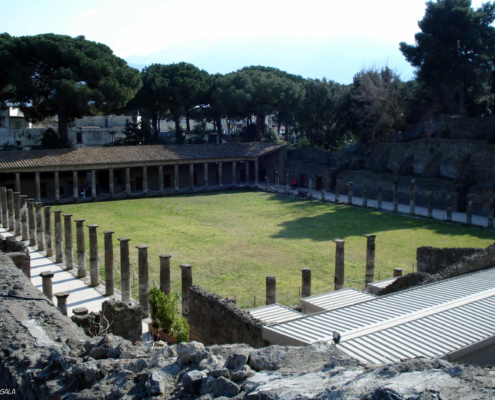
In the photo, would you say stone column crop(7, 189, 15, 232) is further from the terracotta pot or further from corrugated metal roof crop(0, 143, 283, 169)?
the terracotta pot

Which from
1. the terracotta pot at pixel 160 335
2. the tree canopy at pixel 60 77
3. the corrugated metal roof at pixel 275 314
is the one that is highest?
the tree canopy at pixel 60 77

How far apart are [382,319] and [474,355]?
163cm

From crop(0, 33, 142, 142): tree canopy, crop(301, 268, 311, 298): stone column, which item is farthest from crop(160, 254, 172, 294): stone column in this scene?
crop(0, 33, 142, 142): tree canopy

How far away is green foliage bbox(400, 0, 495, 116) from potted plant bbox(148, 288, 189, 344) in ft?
106

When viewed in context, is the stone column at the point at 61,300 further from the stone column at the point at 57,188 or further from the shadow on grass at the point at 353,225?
the stone column at the point at 57,188

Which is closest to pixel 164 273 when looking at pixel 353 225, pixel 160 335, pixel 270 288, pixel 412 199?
pixel 160 335

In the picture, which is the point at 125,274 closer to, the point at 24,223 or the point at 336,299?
the point at 336,299

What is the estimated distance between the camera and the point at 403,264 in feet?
60.6

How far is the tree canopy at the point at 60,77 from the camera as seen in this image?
117 ft

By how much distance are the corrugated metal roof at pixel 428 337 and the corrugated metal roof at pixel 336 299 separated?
2463mm

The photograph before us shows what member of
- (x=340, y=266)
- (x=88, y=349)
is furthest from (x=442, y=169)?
(x=88, y=349)

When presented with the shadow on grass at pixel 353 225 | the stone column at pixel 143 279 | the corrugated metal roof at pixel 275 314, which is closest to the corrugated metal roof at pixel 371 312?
the corrugated metal roof at pixel 275 314

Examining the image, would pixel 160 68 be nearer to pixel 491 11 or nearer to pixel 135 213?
pixel 135 213

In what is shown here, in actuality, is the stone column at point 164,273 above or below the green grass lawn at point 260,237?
above
